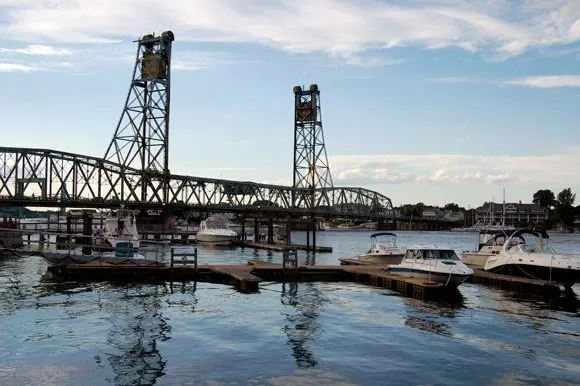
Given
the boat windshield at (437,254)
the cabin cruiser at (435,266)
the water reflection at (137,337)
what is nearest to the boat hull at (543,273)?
the cabin cruiser at (435,266)

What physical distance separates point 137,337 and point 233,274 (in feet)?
52.4

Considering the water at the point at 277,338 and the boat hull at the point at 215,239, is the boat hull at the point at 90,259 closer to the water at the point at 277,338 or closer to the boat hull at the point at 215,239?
the water at the point at 277,338

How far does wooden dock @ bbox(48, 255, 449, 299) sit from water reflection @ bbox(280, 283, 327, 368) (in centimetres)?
188

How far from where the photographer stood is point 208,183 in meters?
144

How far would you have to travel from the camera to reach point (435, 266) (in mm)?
35594

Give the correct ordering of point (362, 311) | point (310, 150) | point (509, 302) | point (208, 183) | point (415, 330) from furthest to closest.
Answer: point (310, 150)
point (208, 183)
point (509, 302)
point (362, 311)
point (415, 330)

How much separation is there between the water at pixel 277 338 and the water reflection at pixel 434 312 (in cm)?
7

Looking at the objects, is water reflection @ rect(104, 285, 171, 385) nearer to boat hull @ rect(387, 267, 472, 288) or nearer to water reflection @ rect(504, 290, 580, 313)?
boat hull @ rect(387, 267, 472, 288)

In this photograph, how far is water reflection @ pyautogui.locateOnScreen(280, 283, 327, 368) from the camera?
2077cm

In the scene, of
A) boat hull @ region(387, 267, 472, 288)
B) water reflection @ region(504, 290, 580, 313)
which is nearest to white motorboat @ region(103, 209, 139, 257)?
boat hull @ region(387, 267, 472, 288)

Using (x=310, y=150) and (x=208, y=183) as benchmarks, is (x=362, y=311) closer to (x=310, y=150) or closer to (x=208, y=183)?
(x=208, y=183)

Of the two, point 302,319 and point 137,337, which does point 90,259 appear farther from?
point 137,337

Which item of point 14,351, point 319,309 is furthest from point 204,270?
point 14,351

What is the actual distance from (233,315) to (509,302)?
15962 mm
